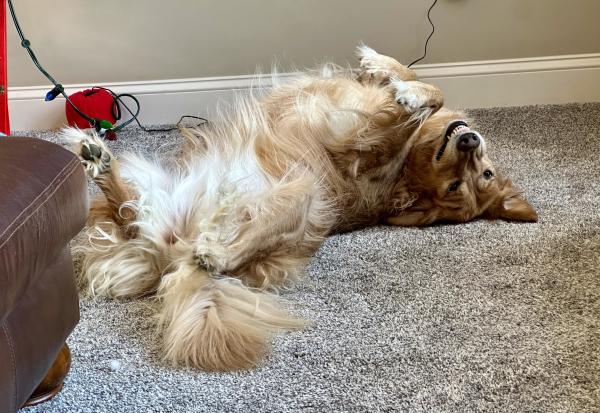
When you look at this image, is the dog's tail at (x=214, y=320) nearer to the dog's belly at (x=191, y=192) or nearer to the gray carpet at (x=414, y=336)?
the gray carpet at (x=414, y=336)

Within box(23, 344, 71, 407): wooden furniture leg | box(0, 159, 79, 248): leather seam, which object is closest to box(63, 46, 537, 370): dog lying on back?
box(23, 344, 71, 407): wooden furniture leg

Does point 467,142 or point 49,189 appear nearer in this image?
point 49,189

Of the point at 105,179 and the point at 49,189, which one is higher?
the point at 49,189

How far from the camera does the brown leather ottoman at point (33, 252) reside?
93cm

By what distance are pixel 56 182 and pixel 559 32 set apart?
2.46 meters

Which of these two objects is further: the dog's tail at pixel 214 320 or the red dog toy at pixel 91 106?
the red dog toy at pixel 91 106

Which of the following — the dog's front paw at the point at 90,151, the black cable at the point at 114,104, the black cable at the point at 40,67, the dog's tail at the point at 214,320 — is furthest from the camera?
the black cable at the point at 114,104

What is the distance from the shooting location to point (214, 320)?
145cm

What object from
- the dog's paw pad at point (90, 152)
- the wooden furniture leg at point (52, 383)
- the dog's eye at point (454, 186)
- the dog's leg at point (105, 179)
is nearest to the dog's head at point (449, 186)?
the dog's eye at point (454, 186)

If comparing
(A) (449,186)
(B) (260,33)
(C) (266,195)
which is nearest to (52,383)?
(C) (266,195)

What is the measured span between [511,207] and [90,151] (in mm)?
1355

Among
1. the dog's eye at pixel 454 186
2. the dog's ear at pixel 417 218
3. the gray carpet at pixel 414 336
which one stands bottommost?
the dog's ear at pixel 417 218

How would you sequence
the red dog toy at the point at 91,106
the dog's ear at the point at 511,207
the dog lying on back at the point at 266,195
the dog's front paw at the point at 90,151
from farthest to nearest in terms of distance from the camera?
1. the red dog toy at the point at 91,106
2. the dog's ear at the point at 511,207
3. the dog's front paw at the point at 90,151
4. the dog lying on back at the point at 266,195

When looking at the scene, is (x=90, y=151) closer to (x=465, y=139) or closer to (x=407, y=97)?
(x=407, y=97)
